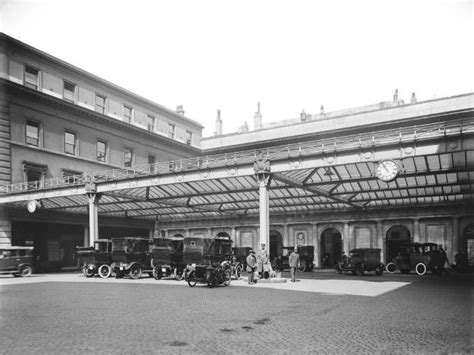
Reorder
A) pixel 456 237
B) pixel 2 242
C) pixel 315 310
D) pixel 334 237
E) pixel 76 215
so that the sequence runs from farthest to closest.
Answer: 1. pixel 334 237
2. pixel 76 215
3. pixel 456 237
4. pixel 2 242
5. pixel 315 310

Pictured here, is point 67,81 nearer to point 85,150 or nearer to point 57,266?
point 85,150

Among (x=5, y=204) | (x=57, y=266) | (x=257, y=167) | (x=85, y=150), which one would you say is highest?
(x=85, y=150)

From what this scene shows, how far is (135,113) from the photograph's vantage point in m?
46.9

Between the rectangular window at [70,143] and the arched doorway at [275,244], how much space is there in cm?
2056

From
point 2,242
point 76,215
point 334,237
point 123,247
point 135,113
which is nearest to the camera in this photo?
point 123,247

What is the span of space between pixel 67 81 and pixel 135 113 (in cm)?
882

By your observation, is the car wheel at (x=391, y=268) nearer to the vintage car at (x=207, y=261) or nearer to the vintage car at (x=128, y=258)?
the vintage car at (x=207, y=261)

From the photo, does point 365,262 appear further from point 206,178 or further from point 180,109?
point 180,109

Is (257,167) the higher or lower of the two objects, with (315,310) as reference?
higher

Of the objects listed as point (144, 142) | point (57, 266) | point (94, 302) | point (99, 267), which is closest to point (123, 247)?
point (99, 267)

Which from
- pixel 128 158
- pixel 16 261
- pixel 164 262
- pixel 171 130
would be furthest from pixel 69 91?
pixel 164 262

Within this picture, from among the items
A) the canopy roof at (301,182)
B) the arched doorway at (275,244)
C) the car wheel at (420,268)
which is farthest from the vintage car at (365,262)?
the arched doorway at (275,244)

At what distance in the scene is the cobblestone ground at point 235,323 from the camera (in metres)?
7.79

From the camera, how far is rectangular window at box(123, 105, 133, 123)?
150 ft
